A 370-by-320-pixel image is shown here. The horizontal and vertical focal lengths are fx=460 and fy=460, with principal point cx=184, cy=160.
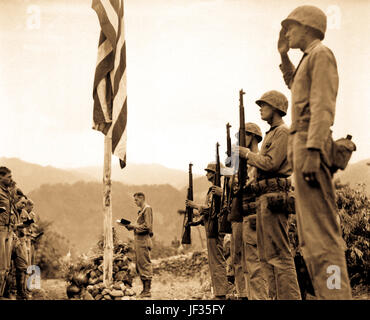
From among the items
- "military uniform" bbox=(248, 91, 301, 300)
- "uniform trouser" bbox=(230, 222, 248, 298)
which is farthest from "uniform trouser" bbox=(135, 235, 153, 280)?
"military uniform" bbox=(248, 91, 301, 300)

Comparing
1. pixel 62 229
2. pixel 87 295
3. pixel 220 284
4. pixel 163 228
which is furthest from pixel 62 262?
pixel 220 284

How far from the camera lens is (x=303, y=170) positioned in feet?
10.9

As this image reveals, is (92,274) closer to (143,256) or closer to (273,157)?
(143,256)

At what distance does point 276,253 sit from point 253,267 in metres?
1.17

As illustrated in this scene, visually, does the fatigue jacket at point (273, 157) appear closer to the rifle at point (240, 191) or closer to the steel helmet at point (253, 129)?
the rifle at point (240, 191)

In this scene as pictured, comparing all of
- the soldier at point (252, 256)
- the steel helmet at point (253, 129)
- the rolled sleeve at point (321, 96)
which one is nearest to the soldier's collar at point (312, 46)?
the rolled sleeve at point (321, 96)

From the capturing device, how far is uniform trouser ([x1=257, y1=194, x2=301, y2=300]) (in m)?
4.30

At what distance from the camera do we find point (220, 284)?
25.6 ft

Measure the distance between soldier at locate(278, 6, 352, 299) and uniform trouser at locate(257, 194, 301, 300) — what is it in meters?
0.97

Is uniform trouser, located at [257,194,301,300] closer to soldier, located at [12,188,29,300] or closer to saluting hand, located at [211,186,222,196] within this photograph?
saluting hand, located at [211,186,222,196]

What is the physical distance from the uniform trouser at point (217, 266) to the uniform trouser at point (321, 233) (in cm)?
450

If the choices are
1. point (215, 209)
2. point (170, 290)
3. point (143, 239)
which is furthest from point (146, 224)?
point (170, 290)

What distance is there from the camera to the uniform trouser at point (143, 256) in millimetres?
9570
